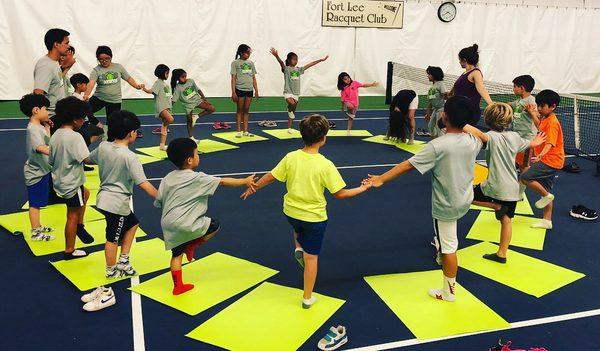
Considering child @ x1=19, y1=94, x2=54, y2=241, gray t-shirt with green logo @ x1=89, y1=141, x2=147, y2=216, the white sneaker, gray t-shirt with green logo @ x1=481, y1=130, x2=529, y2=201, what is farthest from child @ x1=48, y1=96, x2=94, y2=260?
the white sneaker

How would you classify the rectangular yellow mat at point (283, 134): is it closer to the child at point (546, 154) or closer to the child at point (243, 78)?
the child at point (243, 78)

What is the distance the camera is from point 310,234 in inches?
171

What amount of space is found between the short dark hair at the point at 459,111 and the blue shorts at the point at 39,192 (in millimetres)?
4529

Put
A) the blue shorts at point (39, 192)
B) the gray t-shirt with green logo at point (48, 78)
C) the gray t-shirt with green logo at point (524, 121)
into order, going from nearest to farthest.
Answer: the blue shorts at point (39, 192) < the gray t-shirt with green logo at point (48, 78) < the gray t-shirt with green logo at point (524, 121)

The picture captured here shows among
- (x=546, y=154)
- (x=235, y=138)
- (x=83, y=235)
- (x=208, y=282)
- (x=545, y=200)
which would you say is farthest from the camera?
(x=235, y=138)

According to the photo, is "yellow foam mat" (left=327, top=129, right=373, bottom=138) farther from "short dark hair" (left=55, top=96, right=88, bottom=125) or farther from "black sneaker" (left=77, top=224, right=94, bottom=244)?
"short dark hair" (left=55, top=96, right=88, bottom=125)

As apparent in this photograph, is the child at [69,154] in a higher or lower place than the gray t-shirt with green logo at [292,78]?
lower

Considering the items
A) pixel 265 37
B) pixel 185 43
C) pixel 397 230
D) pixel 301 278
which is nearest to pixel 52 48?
pixel 301 278

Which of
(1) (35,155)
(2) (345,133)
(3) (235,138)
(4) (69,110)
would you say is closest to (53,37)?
(1) (35,155)

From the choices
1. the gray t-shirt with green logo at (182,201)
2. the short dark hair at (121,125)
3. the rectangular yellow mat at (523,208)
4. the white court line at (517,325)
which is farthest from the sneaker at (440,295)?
the short dark hair at (121,125)

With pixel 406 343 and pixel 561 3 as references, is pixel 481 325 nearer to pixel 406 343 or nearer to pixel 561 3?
pixel 406 343

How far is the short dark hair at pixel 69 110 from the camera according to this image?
5070 millimetres

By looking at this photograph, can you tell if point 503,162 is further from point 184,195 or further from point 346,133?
point 346,133

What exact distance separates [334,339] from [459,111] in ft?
7.17
